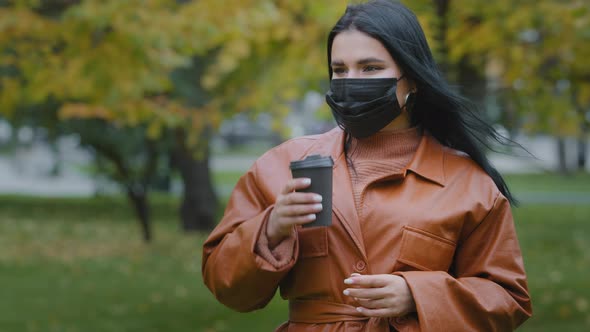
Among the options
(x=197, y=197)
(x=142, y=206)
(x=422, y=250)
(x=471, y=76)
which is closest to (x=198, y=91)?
(x=142, y=206)

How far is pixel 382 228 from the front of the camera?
7.55 ft

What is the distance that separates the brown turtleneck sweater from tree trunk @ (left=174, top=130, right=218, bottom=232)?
13.6m

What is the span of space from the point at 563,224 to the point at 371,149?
15.3 meters

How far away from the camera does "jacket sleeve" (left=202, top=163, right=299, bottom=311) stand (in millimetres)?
2270

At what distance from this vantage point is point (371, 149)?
2.48m

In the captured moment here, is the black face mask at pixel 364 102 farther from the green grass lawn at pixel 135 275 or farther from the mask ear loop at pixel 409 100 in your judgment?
the green grass lawn at pixel 135 275

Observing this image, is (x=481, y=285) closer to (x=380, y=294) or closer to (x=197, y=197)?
(x=380, y=294)

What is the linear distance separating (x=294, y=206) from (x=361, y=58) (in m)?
0.47

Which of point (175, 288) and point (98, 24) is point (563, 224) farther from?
point (98, 24)

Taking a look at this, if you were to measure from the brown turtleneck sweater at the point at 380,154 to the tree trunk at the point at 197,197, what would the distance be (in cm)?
1365

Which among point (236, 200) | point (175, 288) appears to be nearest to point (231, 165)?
point (175, 288)

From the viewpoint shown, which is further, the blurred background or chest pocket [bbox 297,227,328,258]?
the blurred background

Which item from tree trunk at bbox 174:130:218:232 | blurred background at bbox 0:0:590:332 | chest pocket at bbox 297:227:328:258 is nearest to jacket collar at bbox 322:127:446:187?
chest pocket at bbox 297:227:328:258

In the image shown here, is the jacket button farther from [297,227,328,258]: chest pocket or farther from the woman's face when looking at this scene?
the woman's face
